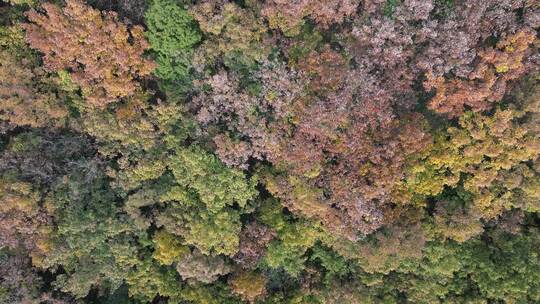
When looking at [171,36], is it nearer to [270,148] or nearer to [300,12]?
[300,12]

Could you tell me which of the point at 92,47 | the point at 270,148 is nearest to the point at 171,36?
the point at 92,47

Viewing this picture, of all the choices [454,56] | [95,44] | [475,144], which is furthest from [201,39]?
[475,144]

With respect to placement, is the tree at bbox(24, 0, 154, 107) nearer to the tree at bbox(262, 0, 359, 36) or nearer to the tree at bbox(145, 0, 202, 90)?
the tree at bbox(145, 0, 202, 90)

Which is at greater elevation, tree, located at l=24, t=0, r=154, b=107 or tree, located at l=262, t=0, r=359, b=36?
tree, located at l=262, t=0, r=359, b=36

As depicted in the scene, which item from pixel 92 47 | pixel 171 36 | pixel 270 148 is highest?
pixel 171 36

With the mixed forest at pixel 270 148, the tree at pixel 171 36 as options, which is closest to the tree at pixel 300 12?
the mixed forest at pixel 270 148

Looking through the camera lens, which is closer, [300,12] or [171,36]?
[300,12]

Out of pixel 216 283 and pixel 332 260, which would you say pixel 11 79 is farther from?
pixel 332 260

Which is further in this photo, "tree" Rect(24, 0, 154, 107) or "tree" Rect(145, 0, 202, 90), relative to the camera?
"tree" Rect(145, 0, 202, 90)

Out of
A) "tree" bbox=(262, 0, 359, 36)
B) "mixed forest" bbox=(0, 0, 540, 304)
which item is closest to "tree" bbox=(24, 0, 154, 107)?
"mixed forest" bbox=(0, 0, 540, 304)
